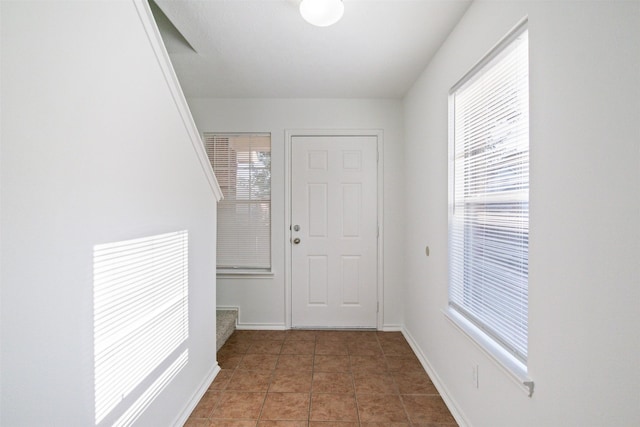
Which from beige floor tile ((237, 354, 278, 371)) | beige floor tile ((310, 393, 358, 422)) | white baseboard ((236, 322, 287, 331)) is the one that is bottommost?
beige floor tile ((237, 354, 278, 371))

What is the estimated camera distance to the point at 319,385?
2.28m

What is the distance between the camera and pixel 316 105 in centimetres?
332

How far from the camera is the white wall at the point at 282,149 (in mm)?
3316

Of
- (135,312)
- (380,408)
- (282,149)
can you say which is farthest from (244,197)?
(380,408)

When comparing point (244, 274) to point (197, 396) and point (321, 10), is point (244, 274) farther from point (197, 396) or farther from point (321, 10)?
point (321, 10)

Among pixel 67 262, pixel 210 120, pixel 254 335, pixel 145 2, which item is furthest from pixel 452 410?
pixel 210 120

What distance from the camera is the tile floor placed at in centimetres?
191

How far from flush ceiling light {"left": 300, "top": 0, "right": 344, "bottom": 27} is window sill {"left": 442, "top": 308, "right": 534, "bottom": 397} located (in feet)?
6.07

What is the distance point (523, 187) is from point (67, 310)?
1.75 meters

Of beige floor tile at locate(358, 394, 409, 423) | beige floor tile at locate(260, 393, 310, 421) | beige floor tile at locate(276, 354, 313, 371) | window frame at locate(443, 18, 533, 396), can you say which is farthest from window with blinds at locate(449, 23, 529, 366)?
beige floor tile at locate(276, 354, 313, 371)

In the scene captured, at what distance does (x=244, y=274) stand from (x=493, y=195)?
252cm

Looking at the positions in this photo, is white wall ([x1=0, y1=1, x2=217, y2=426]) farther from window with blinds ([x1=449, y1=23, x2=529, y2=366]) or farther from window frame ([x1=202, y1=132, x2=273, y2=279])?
window frame ([x1=202, y1=132, x2=273, y2=279])

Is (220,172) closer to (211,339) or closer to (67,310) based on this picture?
(211,339)

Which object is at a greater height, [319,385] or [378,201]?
[378,201]
